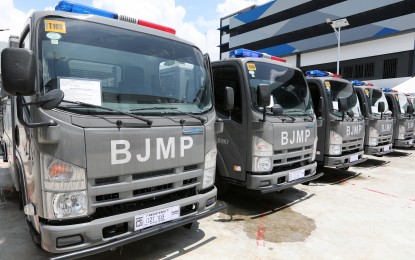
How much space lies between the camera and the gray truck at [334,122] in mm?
6340

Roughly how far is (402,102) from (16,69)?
11588mm

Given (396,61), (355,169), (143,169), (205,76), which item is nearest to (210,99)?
(205,76)

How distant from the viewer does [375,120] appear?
318 inches

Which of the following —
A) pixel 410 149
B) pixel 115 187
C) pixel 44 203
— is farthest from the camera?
pixel 410 149

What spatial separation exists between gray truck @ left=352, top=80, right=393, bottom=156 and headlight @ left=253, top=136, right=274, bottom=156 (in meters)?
4.59

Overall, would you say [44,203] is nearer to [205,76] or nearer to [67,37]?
[67,37]

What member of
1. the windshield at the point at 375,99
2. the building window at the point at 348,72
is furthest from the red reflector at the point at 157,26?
the building window at the point at 348,72

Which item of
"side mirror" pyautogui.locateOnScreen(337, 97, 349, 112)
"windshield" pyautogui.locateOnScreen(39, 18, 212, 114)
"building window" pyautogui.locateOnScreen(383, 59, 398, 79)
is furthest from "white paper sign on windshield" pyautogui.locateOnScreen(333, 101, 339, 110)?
"building window" pyautogui.locateOnScreen(383, 59, 398, 79)

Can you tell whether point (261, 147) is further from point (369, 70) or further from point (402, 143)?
point (369, 70)

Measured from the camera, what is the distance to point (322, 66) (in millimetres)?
36719

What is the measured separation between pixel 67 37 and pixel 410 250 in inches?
172

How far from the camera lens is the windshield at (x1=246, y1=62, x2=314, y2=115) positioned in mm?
4695

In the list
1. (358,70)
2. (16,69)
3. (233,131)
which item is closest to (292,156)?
(233,131)

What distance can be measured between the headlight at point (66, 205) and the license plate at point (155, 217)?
481 mm
